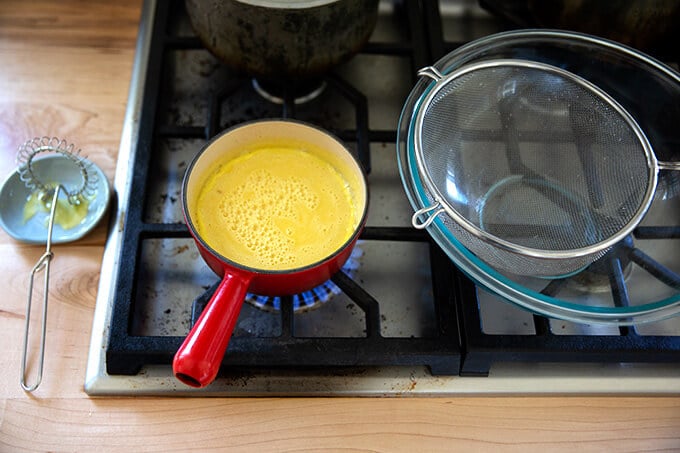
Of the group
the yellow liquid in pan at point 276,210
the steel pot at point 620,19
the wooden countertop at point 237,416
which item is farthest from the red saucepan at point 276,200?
A: the steel pot at point 620,19

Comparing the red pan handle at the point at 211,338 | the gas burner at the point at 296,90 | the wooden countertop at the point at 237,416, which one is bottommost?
the wooden countertop at the point at 237,416

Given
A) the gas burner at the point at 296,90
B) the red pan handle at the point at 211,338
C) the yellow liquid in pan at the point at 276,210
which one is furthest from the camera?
the gas burner at the point at 296,90

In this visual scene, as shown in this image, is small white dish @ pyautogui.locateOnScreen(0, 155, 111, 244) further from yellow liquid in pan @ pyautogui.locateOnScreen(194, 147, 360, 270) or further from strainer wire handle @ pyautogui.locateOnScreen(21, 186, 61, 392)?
yellow liquid in pan @ pyautogui.locateOnScreen(194, 147, 360, 270)

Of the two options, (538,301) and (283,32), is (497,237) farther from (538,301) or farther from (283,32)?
(283,32)

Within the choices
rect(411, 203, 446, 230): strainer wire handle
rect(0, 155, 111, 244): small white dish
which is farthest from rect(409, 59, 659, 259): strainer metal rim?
rect(0, 155, 111, 244): small white dish

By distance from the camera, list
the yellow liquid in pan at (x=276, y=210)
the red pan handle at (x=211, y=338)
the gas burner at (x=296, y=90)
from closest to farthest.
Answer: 1. the red pan handle at (x=211, y=338)
2. the yellow liquid in pan at (x=276, y=210)
3. the gas burner at (x=296, y=90)

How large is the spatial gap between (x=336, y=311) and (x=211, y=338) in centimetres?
17

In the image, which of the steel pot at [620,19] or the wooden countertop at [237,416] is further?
the steel pot at [620,19]

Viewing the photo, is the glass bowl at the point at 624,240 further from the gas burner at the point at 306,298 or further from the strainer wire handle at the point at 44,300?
the strainer wire handle at the point at 44,300

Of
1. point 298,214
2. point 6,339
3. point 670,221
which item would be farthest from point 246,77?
→ point 670,221

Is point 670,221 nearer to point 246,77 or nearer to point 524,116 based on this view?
point 524,116

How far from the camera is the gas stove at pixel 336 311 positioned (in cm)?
58

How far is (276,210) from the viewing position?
2.02ft

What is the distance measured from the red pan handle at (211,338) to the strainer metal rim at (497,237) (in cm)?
16
